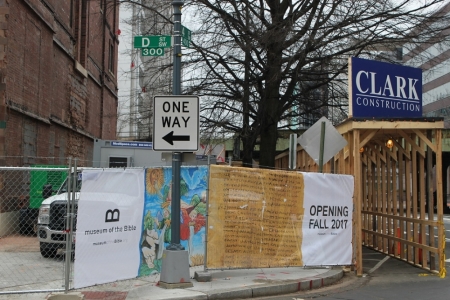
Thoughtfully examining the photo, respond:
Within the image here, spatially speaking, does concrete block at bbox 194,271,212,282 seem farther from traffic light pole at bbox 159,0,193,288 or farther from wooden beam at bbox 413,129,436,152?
wooden beam at bbox 413,129,436,152

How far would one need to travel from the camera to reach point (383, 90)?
11977 mm

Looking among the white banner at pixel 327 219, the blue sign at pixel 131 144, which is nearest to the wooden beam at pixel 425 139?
the white banner at pixel 327 219

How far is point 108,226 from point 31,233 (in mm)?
6877

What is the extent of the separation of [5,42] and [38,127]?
3938mm

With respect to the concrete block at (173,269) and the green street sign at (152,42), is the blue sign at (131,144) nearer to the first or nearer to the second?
the green street sign at (152,42)

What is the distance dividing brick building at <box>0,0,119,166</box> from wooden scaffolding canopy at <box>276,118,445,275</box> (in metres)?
9.52

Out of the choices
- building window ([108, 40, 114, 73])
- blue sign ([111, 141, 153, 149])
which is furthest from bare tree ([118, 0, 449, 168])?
building window ([108, 40, 114, 73])

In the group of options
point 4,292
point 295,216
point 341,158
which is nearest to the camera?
point 4,292

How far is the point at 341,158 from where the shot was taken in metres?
13.0

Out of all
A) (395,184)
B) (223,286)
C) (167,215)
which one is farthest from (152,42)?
(395,184)

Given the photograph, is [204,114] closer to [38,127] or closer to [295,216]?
[38,127]

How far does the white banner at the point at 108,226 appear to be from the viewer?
8164 mm

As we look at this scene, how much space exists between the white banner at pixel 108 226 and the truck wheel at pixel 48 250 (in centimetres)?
294

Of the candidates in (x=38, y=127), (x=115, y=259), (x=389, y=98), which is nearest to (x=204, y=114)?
(x=38, y=127)
